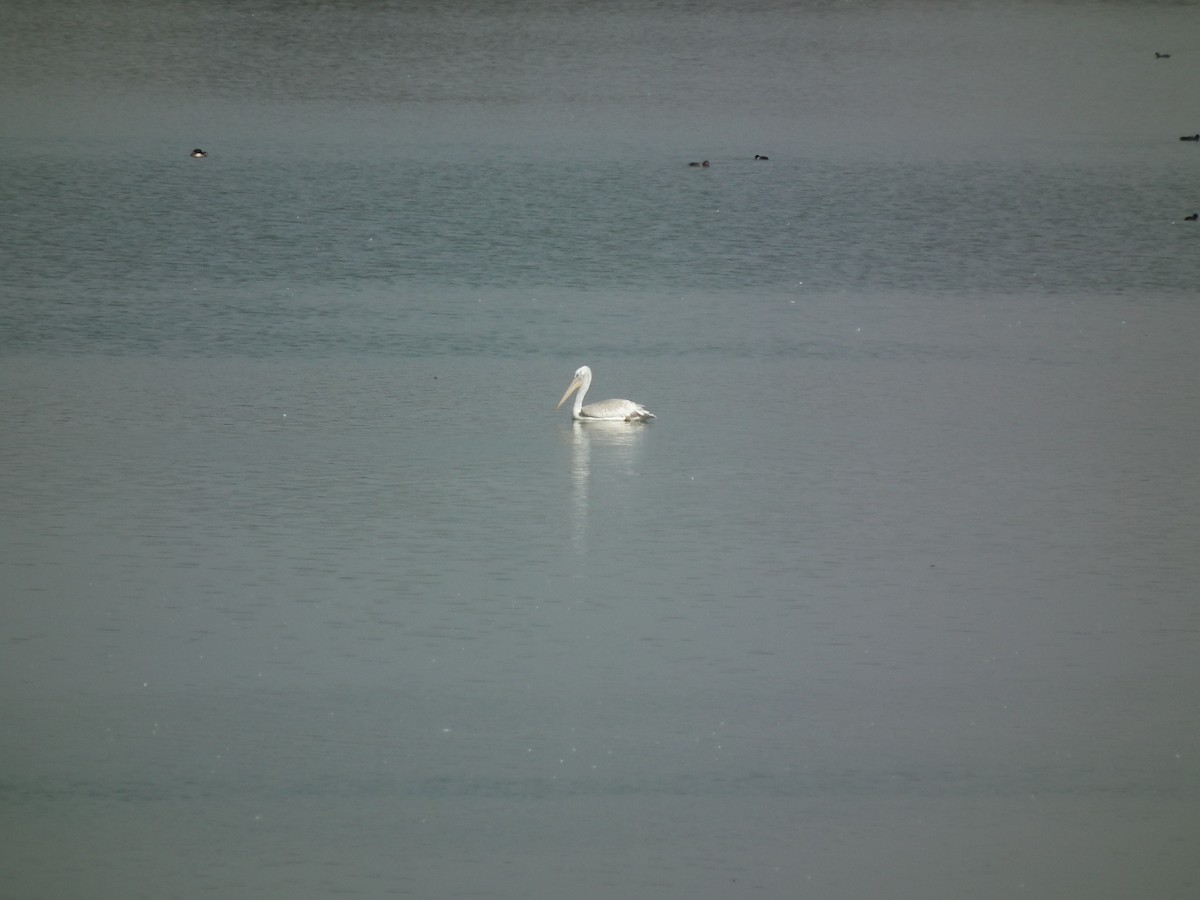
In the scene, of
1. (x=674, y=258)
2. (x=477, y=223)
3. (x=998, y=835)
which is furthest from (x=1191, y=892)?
(x=477, y=223)

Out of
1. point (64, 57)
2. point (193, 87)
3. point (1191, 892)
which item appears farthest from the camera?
point (64, 57)

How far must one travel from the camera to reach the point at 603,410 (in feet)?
37.0

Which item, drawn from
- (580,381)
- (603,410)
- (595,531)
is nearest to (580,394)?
(580,381)

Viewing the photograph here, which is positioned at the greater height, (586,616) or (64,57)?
(64,57)

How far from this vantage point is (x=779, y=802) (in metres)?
6.08

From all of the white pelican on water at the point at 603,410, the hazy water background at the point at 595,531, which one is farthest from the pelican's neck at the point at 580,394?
the hazy water background at the point at 595,531

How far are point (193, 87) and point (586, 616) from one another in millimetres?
23402

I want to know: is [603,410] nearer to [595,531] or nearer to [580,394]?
[580,394]

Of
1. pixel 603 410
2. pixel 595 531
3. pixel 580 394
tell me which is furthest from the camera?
pixel 580 394

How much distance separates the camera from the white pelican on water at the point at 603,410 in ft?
37.0

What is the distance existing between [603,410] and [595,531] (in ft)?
7.47

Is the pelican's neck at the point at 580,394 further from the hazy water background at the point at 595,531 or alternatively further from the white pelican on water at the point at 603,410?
the hazy water background at the point at 595,531

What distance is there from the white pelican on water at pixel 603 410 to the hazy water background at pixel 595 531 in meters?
0.21

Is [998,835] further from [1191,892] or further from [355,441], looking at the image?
[355,441]
